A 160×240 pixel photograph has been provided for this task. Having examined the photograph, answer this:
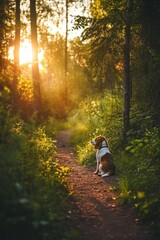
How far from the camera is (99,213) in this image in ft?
22.9

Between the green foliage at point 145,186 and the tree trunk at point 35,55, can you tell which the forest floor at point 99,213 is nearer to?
the green foliage at point 145,186

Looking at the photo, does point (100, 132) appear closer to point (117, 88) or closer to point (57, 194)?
point (117, 88)

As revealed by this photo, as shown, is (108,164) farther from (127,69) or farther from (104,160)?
(127,69)

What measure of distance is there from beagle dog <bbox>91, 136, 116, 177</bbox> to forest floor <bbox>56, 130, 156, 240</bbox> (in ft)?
0.73

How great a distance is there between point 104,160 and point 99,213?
333cm

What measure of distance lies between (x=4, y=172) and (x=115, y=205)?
11.1ft

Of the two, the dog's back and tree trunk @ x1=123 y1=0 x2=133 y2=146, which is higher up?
tree trunk @ x1=123 y1=0 x2=133 y2=146

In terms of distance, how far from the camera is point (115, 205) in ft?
24.4

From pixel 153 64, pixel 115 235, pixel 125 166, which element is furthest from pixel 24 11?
pixel 115 235

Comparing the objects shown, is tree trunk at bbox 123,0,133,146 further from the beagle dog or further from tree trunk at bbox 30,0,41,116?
tree trunk at bbox 30,0,41,116

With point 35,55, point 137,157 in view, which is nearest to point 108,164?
point 137,157

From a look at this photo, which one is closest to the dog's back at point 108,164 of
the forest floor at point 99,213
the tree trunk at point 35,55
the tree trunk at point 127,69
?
the forest floor at point 99,213

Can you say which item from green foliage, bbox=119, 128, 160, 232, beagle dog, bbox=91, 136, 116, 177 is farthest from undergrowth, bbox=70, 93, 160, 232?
beagle dog, bbox=91, 136, 116, 177

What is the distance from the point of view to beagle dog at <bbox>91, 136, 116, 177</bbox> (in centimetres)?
1008
